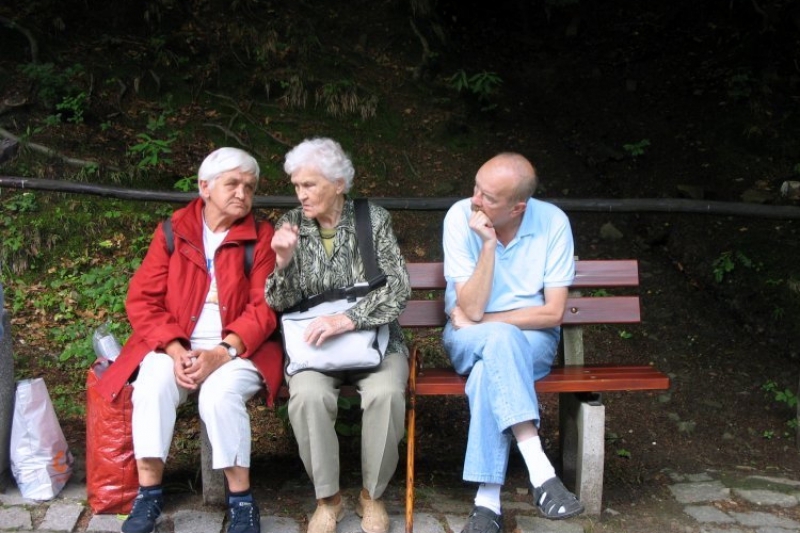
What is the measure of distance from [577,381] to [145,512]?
1.86m

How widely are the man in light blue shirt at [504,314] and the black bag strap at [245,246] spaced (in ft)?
2.85

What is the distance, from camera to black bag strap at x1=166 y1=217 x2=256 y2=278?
3.83 metres

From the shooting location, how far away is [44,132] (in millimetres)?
7516

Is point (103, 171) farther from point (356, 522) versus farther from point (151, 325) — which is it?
point (356, 522)

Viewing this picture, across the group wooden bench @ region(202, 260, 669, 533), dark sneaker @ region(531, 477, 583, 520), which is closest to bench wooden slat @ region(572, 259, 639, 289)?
wooden bench @ region(202, 260, 669, 533)

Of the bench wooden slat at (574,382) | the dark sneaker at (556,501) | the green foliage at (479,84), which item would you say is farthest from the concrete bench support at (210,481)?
the green foliage at (479,84)

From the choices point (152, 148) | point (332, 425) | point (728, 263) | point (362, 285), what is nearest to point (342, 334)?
point (362, 285)

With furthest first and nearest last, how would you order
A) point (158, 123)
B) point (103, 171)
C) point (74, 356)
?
point (158, 123), point (103, 171), point (74, 356)

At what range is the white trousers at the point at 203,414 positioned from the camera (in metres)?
3.42

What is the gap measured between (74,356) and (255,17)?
205 inches

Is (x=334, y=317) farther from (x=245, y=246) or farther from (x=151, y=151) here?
(x=151, y=151)

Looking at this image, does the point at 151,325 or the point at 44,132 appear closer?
the point at 151,325

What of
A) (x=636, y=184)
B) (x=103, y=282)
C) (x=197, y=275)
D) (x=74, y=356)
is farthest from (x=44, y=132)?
(x=636, y=184)

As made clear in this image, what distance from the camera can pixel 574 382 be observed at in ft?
12.1
